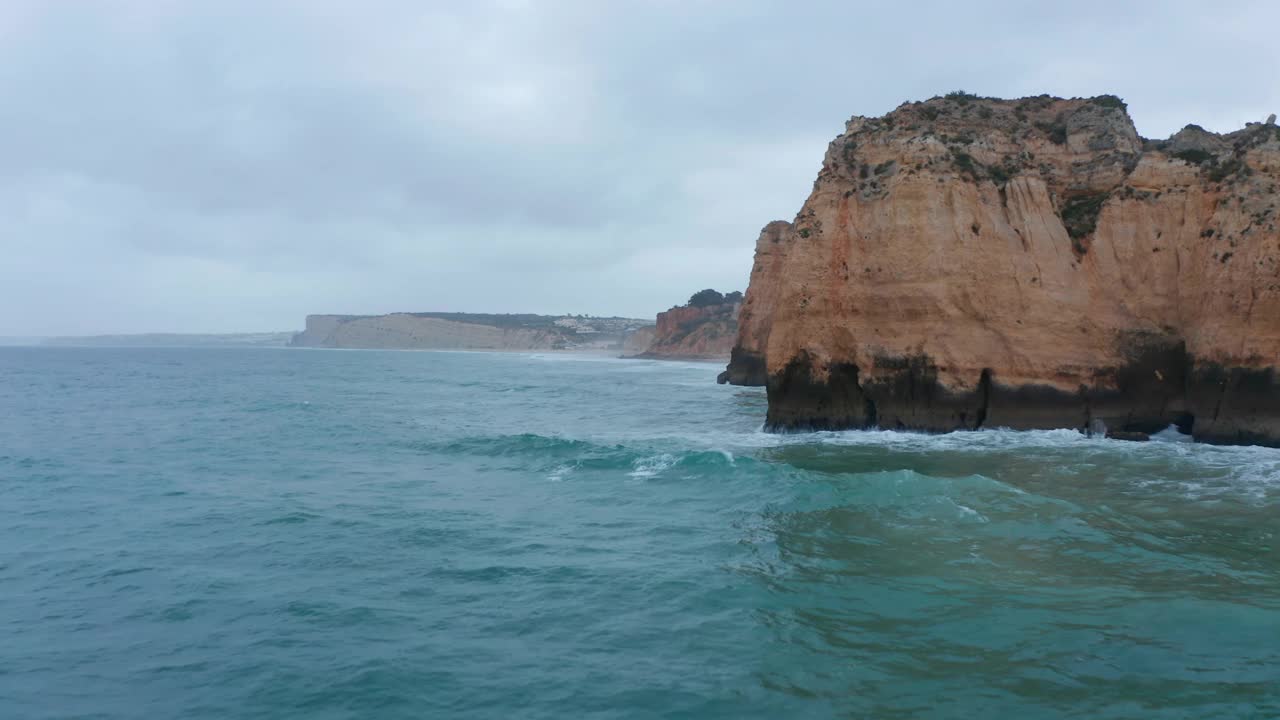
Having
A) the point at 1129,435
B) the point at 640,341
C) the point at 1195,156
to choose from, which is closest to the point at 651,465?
the point at 1129,435

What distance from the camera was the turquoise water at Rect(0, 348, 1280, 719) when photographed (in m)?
7.33

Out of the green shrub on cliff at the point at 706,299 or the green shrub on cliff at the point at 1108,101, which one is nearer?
the green shrub on cliff at the point at 1108,101

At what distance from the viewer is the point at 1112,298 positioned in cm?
2248

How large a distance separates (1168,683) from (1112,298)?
1807 centimetres

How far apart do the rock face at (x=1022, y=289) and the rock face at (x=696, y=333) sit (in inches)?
2858

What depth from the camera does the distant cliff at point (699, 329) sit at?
328 feet

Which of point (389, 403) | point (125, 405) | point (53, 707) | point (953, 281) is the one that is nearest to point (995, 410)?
point (953, 281)

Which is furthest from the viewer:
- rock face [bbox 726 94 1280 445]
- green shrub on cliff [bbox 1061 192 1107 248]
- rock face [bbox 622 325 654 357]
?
rock face [bbox 622 325 654 357]

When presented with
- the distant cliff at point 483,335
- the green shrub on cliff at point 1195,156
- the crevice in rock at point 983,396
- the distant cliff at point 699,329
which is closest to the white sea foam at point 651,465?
the crevice in rock at point 983,396

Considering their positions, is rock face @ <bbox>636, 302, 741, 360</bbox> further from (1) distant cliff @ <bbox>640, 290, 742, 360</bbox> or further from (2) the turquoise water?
(2) the turquoise water

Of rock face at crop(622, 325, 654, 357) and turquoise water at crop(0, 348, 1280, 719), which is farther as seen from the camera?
rock face at crop(622, 325, 654, 357)

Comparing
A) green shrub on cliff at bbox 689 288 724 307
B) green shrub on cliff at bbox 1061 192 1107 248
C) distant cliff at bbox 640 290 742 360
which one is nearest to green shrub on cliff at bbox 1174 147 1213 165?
green shrub on cliff at bbox 1061 192 1107 248

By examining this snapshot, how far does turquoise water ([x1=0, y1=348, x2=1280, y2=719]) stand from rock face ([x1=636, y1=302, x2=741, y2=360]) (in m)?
79.5

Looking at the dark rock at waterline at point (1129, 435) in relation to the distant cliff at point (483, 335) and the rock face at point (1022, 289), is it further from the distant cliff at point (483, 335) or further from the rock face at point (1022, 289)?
the distant cliff at point (483, 335)
